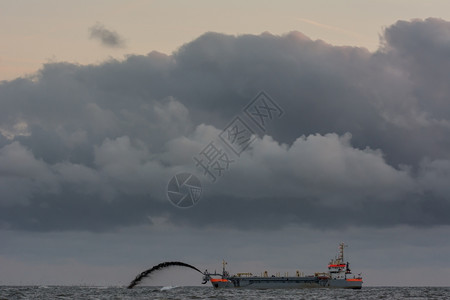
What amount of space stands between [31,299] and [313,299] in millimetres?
76086

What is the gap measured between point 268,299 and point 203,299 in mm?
17013

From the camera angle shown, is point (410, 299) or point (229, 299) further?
point (410, 299)

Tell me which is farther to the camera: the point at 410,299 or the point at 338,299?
the point at 410,299

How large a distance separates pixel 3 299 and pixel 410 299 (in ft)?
371

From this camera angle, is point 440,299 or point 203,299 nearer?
point 203,299

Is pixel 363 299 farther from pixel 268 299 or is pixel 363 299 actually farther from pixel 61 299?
pixel 61 299

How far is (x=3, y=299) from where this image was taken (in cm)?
17800

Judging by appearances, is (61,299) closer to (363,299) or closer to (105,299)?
(105,299)

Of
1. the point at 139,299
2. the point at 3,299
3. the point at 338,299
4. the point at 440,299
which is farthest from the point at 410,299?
the point at 3,299

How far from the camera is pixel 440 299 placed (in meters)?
195

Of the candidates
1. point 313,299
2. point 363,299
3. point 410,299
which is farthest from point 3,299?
point 410,299

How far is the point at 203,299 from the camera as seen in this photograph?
179 metres

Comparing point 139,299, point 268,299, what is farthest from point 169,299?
point 268,299

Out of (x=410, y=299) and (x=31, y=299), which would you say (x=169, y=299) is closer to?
(x=31, y=299)
